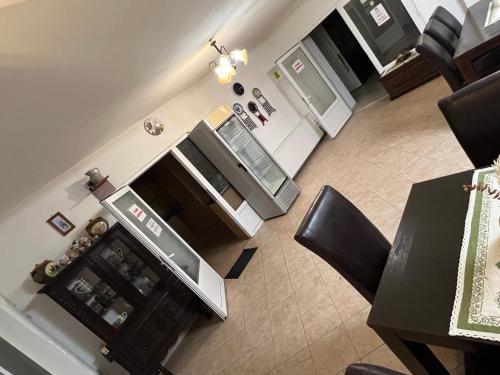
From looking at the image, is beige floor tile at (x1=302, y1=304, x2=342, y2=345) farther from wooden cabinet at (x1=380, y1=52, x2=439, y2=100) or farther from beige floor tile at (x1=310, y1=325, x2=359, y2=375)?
wooden cabinet at (x1=380, y1=52, x2=439, y2=100)

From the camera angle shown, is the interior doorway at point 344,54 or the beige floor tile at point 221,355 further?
the interior doorway at point 344,54

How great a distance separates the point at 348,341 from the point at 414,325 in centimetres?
135

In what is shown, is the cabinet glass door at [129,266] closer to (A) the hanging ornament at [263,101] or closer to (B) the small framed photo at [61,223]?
(B) the small framed photo at [61,223]

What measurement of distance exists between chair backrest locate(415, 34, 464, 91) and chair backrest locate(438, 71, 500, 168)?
1310 millimetres

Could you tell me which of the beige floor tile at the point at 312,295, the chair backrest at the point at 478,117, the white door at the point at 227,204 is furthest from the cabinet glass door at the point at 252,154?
the chair backrest at the point at 478,117

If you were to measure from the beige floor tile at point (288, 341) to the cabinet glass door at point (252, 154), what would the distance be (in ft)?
7.16

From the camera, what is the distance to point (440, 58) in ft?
8.55

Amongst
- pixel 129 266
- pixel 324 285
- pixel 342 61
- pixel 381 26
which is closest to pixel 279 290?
pixel 324 285

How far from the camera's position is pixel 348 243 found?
1465 mm

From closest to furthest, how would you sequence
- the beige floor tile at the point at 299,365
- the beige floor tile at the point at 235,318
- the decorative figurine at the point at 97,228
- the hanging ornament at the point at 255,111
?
the beige floor tile at the point at 299,365 < the decorative figurine at the point at 97,228 < the beige floor tile at the point at 235,318 < the hanging ornament at the point at 255,111

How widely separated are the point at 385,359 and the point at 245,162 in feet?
9.92

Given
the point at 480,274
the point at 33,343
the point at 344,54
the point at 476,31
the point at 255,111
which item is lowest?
the point at 480,274

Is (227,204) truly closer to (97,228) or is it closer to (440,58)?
(97,228)

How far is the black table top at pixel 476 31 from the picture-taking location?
7.79 feet
